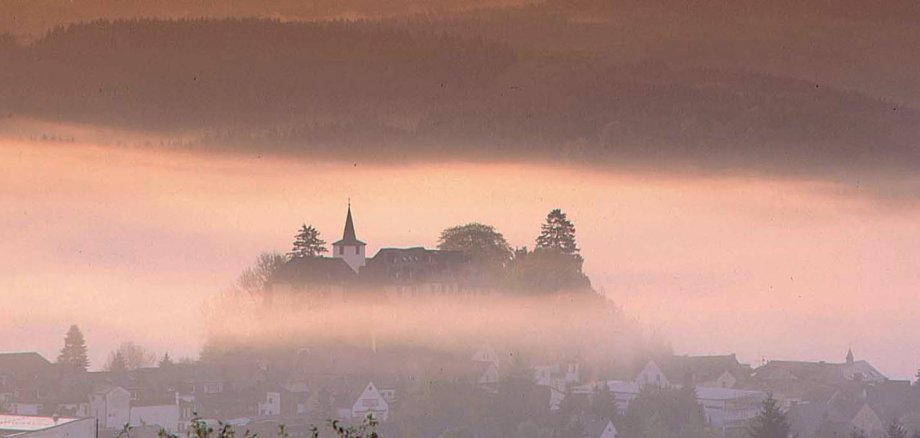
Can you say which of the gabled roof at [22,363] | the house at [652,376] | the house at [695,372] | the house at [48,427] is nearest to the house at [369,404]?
the gabled roof at [22,363]

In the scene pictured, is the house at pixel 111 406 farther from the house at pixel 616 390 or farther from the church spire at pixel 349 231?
the church spire at pixel 349 231

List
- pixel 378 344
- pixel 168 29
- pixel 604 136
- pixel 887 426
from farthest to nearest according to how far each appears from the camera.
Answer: pixel 604 136, pixel 168 29, pixel 378 344, pixel 887 426

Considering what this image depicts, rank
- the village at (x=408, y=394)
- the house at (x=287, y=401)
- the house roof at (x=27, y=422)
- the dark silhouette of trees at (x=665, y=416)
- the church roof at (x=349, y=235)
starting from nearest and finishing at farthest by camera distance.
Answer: the house roof at (x=27, y=422)
the village at (x=408, y=394)
the dark silhouette of trees at (x=665, y=416)
the house at (x=287, y=401)
the church roof at (x=349, y=235)

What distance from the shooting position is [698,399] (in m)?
66.4

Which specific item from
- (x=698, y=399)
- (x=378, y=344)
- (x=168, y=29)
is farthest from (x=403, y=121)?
(x=698, y=399)

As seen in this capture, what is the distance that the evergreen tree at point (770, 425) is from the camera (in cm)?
6300

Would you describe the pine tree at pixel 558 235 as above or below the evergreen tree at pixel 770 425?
above

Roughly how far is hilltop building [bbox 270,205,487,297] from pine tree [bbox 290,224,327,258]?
1.28 ft

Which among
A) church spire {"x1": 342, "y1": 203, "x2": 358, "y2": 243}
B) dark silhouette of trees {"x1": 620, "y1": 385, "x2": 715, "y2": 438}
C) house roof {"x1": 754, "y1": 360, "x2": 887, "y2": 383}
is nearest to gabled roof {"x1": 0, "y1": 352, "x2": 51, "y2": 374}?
church spire {"x1": 342, "y1": 203, "x2": 358, "y2": 243}

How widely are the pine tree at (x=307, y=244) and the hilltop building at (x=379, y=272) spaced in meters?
0.39

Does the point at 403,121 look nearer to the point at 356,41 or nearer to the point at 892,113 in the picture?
the point at 356,41

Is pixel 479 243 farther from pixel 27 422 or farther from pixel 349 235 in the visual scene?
pixel 27 422

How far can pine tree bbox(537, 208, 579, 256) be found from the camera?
230 feet

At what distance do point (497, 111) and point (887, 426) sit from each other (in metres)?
23.0
